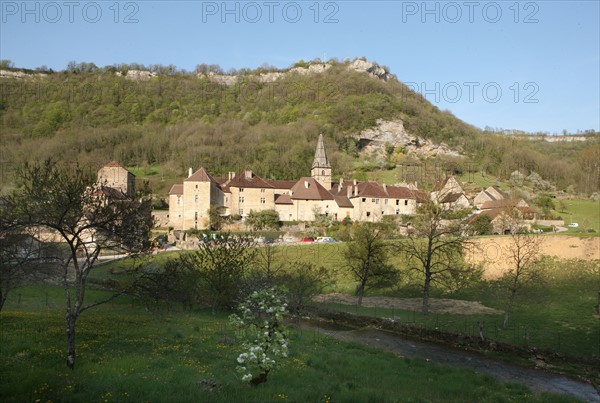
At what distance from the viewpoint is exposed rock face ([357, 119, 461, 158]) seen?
12950cm

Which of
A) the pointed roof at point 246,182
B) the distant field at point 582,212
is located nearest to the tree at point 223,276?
the pointed roof at point 246,182

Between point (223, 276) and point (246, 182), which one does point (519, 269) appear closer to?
point (223, 276)

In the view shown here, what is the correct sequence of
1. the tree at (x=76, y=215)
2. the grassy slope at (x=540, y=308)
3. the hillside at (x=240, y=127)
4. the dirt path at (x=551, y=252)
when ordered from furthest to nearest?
1. the hillside at (x=240, y=127)
2. the dirt path at (x=551, y=252)
3. the grassy slope at (x=540, y=308)
4. the tree at (x=76, y=215)

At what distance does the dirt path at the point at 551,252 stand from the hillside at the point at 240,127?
218 feet

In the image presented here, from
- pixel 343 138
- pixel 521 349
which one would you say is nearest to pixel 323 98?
pixel 343 138

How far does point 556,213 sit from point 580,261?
1777 inches

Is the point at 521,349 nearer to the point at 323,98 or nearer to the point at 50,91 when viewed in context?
the point at 323,98

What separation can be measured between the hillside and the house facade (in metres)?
18.8

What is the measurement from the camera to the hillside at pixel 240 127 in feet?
352

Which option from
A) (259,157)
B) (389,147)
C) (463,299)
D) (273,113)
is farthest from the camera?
(273,113)

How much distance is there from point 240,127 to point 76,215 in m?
124

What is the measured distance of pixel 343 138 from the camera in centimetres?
12769

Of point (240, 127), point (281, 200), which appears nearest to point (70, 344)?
point (281, 200)

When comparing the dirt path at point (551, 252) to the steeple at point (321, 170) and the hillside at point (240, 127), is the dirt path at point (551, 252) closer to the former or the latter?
the steeple at point (321, 170)
